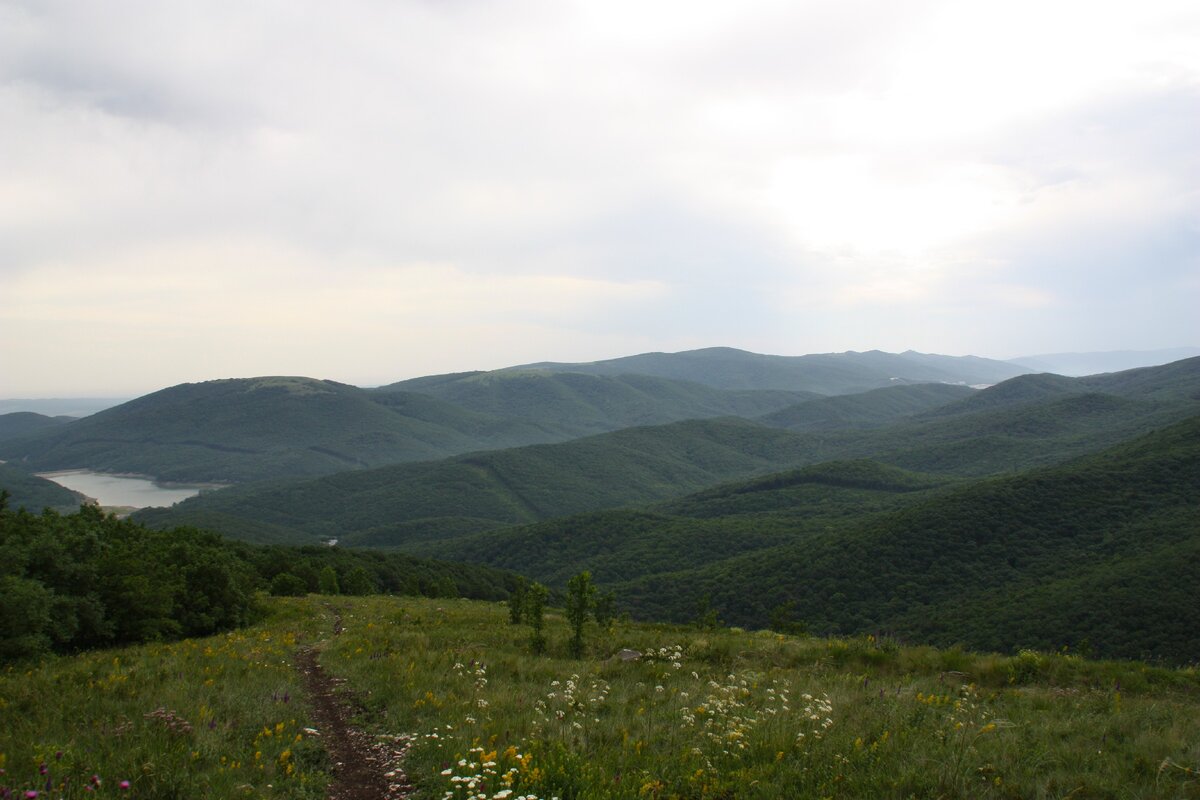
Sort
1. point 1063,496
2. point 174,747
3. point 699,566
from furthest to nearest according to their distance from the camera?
1. point 699,566
2. point 1063,496
3. point 174,747

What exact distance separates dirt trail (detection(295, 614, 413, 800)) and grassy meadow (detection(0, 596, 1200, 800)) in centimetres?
25

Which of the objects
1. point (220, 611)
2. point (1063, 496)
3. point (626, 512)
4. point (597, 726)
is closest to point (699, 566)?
point (626, 512)

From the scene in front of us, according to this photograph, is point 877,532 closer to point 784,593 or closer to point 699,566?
point 784,593

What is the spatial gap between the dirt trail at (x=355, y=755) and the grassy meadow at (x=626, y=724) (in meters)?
0.25

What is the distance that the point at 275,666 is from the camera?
13.5 metres

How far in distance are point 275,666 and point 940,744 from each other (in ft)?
43.6

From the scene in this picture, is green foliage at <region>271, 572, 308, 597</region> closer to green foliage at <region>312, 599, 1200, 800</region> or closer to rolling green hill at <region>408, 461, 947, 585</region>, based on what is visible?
green foliage at <region>312, 599, 1200, 800</region>

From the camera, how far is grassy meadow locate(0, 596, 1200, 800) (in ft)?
23.2

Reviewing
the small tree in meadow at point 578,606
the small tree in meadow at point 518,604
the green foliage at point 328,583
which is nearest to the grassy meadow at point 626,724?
the small tree in meadow at point 578,606

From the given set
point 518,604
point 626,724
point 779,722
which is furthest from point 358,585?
point 779,722

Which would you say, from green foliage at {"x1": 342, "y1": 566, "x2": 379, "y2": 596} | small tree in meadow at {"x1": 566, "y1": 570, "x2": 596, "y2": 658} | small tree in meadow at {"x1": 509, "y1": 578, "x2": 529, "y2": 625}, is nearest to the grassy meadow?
small tree in meadow at {"x1": 566, "y1": 570, "x2": 596, "y2": 658}

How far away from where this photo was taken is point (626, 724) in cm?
962

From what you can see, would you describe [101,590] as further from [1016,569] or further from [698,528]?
[698,528]

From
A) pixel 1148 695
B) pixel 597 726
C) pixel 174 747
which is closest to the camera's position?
pixel 174 747
